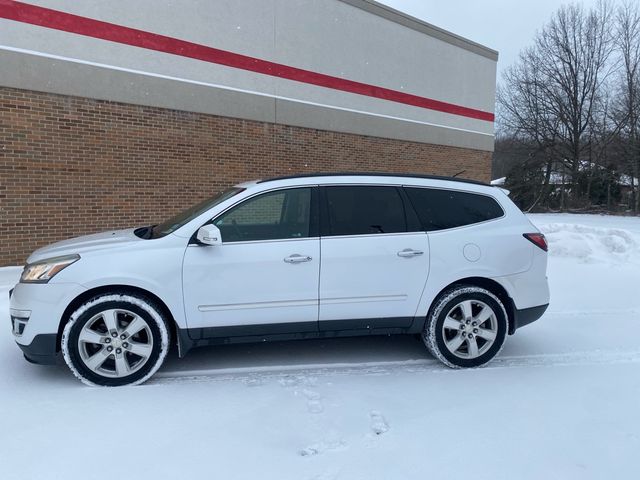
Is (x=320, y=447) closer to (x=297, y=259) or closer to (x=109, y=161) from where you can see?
(x=297, y=259)

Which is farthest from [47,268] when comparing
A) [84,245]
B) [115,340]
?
[115,340]

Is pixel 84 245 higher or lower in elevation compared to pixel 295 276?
higher

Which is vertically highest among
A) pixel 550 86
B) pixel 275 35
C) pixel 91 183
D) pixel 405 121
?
pixel 550 86

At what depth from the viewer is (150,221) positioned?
9.18 meters

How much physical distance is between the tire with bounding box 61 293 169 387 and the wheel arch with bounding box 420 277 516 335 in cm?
219

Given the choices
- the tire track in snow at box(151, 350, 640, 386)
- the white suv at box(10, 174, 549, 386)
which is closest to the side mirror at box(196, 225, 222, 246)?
the white suv at box(10, 174, 549, 386)

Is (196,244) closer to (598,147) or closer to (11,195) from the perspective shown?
(11,195)

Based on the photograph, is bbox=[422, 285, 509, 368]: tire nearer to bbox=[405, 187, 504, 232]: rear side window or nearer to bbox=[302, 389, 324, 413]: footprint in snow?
bbox=[405, 187, 504, 232]: rear side window

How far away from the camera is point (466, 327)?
163 inches

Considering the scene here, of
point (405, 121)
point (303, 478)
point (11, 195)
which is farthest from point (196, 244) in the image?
point (405, 121)

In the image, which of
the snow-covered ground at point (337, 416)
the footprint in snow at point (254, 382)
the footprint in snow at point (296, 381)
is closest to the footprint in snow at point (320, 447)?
the snow-covered ground at point (337, 416)

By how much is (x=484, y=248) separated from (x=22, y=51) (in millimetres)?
7476

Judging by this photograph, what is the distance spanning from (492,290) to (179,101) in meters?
7.13

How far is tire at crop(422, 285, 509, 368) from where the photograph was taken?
13.5 ft
